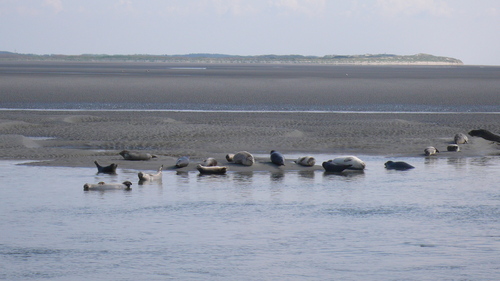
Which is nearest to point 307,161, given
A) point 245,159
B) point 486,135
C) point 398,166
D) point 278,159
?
point 278,159

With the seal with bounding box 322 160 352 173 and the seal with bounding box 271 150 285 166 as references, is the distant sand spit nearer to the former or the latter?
the seal with bounding box 271 150 285 166

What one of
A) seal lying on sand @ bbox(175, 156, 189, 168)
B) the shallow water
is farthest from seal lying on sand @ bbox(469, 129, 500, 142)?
seal lying on sand @ bbox(175, 156, 189, 168)

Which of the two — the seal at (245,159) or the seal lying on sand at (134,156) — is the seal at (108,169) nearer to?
the seal lying on sand at (134,156)

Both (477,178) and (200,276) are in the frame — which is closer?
(200,276)

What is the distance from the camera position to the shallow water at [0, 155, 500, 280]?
7.56m

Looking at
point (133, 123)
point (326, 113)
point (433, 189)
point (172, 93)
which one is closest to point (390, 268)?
point (433, 189)

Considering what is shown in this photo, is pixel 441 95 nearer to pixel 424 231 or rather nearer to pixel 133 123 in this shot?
pixel 133 123

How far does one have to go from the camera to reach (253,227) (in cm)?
940

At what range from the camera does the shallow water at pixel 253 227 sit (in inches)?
298

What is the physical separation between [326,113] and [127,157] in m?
14.5

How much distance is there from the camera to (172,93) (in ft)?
138

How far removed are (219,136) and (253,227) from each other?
11.0 meters

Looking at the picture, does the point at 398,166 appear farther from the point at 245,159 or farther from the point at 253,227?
the point at 253,227

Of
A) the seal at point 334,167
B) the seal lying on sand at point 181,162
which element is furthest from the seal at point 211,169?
the seal at point 334,167
